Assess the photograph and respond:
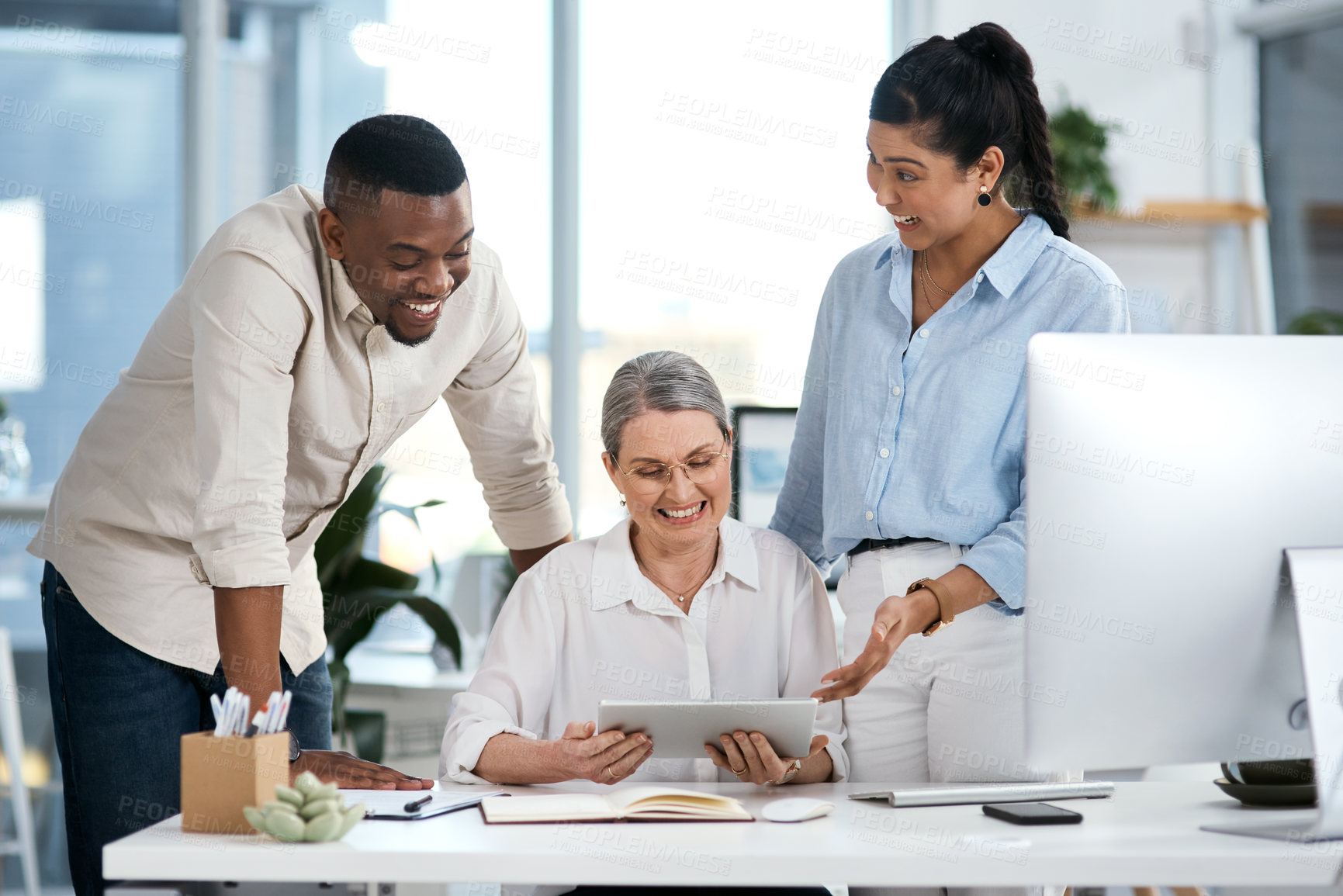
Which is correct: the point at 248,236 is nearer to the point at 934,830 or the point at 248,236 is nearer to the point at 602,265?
the point at 934,830

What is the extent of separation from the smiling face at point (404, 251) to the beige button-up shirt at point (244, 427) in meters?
0.05

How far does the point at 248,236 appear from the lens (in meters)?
1.59

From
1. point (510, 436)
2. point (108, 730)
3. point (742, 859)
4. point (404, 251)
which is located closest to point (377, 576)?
point (510, 436)

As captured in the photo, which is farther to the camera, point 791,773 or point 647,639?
point 647,639

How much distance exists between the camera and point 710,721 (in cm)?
142

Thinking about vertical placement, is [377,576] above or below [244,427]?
below

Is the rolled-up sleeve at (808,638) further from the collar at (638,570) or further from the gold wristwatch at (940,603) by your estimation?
the gold wristwatch at (940,603)

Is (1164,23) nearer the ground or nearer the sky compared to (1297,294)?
nearer the sky

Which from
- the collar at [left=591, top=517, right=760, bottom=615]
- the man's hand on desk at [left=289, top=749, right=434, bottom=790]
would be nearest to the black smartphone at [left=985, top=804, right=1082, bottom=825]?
the collar at [left=591, top=517, right=760, bottom=615]

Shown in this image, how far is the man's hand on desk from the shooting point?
4.85 ft

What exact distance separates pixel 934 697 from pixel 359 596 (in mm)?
1732

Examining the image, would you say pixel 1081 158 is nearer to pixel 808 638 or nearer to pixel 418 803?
pixel 808 638

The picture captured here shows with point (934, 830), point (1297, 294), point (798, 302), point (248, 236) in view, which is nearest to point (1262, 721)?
point (934, 830)

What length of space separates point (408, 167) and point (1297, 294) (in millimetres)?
3624
